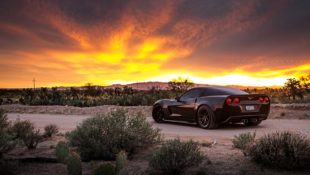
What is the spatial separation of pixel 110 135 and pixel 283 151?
10.0ft

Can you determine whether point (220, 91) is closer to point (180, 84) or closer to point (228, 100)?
point (228, 100)

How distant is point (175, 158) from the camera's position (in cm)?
659

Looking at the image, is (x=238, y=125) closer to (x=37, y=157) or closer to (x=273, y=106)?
(x=273, y=106)

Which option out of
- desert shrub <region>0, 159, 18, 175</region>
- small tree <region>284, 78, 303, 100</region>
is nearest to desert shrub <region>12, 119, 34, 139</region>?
desert shrub <region>0, 159, 18, 175</region>

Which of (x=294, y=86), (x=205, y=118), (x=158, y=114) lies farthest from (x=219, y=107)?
(x=294, y=86)

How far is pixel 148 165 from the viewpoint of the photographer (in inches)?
276

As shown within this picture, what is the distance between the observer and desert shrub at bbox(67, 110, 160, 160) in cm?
764

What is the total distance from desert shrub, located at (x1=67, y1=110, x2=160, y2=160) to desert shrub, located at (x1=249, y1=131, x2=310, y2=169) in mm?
2278

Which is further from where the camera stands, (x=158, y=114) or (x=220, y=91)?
(x=158, y=114)

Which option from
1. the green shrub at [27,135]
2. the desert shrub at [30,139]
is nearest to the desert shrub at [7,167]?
the green shrub at [27,135]

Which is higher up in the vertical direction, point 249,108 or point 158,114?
point 249,108

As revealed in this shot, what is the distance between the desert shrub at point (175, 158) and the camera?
650cm

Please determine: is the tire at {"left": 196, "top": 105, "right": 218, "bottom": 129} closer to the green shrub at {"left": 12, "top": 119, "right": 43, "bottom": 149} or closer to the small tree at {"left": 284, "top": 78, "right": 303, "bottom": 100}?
the green shrub at {"left": 12, "top": 119, "right": 43, "bottom": 149}

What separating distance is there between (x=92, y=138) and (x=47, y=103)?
23.2 meters
